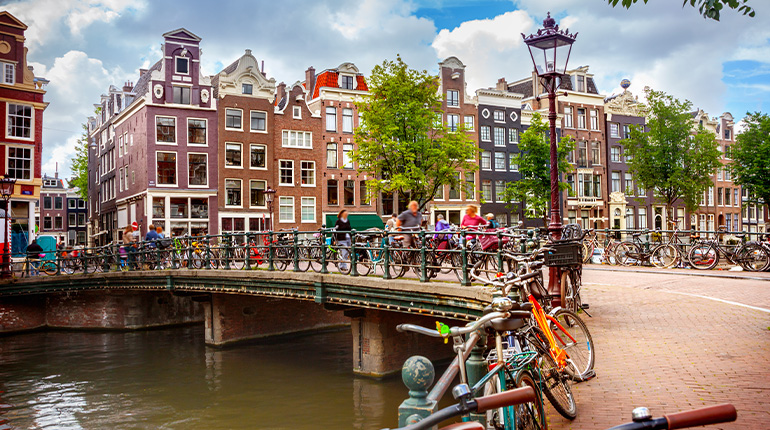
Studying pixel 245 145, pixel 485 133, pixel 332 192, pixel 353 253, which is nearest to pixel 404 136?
pixel 332 192

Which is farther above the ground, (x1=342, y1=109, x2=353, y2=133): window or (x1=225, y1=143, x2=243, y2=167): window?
(x1=342, y1=109, x2=353, y2=133): window

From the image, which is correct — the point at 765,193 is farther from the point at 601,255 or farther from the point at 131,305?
the point at 131,305

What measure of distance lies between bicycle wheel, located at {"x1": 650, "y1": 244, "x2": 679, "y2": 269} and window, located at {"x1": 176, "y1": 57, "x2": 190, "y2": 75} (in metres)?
26.7

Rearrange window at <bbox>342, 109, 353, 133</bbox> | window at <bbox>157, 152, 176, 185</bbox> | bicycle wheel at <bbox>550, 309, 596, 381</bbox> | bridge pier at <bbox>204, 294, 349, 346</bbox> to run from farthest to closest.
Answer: window at <bbox>342, 109, 353, 133</bbox>
window at <bbox>157, 152, 176, 185</bbox>
bridge pier at <bbox>204, 294, 349, 346</bbox>
bicycle wheel at <bbox>550, 309, 596, 381</bbox>

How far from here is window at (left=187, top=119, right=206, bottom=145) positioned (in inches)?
1369

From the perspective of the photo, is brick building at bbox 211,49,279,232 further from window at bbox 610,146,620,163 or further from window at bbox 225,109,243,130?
window at bbox 610,146,620,163

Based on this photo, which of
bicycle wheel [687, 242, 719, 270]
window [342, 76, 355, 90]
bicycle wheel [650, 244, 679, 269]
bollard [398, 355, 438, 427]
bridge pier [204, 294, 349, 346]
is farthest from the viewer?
window [342, 76, 355, 90]

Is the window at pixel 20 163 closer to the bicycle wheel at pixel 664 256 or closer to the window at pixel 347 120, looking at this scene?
the window at pixel 347 120

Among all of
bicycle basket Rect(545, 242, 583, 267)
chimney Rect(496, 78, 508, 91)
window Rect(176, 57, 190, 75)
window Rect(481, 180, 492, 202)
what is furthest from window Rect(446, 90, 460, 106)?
bicycle basket Rect(545, 242, 583, 267)

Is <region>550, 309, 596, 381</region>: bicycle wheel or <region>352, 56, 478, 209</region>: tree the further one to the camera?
<region>352, 56, 478, 209</region>: tree

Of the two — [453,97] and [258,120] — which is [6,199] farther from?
[453,97]

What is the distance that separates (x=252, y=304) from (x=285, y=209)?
53.9ft

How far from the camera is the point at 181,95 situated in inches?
1375

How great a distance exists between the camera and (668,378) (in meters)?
6.62
